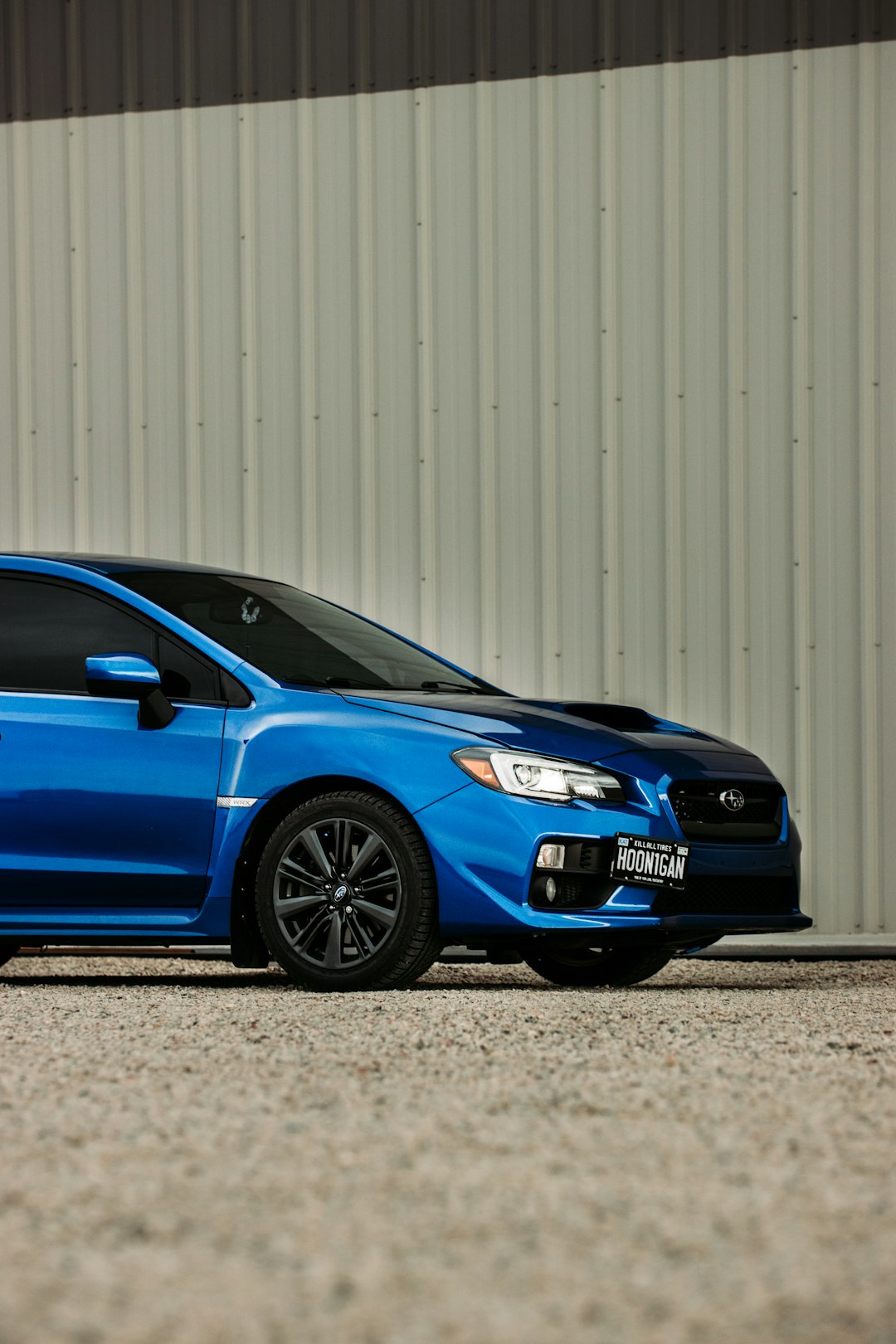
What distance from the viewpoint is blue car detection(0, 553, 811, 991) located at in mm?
6172

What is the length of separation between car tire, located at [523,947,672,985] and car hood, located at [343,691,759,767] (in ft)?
3.11

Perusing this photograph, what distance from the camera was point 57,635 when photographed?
→ 6.94m

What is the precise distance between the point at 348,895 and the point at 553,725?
972 millimetres

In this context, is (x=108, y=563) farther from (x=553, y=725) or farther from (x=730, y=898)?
(x=730, y=898)

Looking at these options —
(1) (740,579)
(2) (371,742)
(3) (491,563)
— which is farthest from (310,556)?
(2) (371,742)

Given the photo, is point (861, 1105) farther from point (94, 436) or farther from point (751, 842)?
point (94, 436)

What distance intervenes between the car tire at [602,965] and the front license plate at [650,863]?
102cm

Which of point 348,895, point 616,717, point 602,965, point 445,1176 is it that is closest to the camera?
point 445,1176

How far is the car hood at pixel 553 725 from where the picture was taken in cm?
636

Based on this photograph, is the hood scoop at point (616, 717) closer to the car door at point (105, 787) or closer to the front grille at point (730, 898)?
the front grille at point (730, 898)

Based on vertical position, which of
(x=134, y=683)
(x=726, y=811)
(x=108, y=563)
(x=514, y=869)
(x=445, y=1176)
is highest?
(x=108, y=563)

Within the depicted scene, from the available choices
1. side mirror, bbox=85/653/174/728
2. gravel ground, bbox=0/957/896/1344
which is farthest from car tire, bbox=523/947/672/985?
side mirror, bbox=85/653/174/728

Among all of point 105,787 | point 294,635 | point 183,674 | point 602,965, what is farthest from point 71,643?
point 602,965

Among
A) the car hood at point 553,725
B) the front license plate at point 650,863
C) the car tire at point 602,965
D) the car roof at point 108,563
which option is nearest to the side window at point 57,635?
the car roof at point 108,563
